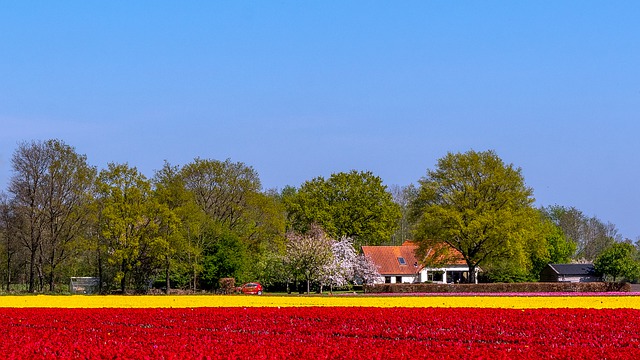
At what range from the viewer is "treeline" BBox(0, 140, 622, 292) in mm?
68875

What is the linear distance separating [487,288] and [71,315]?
41.1 metres

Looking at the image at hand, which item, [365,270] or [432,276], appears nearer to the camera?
[365,270]

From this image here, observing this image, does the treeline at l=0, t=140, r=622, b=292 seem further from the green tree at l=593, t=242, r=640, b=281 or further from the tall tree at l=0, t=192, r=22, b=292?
the green tree at l=593, t=242, r=640, b=281

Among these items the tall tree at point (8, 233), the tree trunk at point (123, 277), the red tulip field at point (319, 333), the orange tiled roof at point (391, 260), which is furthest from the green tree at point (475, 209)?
the red tulip field at point (319, 333)

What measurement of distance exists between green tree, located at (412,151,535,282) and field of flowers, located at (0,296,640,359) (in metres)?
45.7

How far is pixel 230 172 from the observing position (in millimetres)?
86312

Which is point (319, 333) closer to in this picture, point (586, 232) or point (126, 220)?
point (126, 220)

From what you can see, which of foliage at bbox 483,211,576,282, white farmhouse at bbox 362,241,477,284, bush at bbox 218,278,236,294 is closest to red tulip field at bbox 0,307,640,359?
bush at bbox 218,278,236,294

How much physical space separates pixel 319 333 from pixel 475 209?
56.2 m

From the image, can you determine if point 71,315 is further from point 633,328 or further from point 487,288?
point 487,288

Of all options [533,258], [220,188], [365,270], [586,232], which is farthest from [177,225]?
[586,232]

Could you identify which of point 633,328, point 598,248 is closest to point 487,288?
point 633,328

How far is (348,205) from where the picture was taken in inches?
3824

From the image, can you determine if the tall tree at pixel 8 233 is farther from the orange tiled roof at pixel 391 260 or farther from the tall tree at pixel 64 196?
the orange tiled roof at pixel 391 260
